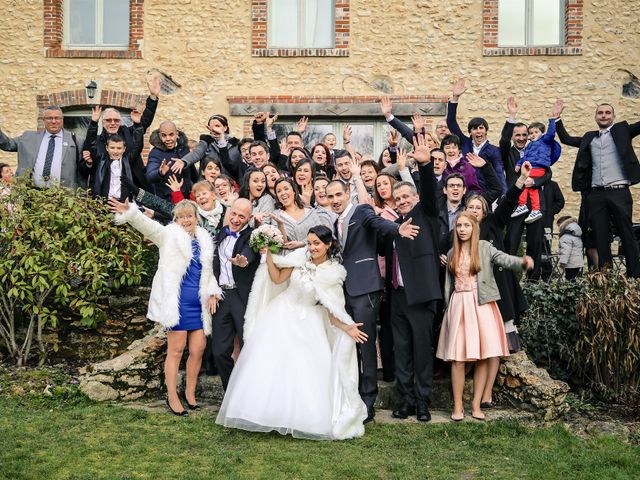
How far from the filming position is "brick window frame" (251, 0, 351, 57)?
12766 mm

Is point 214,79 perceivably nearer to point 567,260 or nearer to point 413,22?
point 413,22

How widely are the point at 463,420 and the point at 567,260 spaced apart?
3967 millimetres

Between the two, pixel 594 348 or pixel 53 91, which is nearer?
pixel 594 348

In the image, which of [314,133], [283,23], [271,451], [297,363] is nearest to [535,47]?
[314,133]

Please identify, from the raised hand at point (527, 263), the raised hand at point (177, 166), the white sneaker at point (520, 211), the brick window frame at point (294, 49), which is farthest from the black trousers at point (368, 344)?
the brick window frame at point (294, 49)

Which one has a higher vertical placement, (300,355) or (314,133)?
(314,133)

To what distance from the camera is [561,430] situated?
6102 mm

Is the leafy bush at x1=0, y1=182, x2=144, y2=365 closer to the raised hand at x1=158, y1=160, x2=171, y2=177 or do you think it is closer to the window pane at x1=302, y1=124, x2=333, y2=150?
the raised hand at x1=158, y1=160, x2=171, y2=177

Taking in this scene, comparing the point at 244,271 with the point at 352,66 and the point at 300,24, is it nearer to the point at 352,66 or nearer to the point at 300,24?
the point at 352,66

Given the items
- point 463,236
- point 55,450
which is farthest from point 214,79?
point 55,450

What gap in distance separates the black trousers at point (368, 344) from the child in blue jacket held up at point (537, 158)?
3061 mm

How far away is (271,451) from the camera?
214 inches

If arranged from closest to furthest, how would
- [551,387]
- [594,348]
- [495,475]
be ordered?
[495,475] → [551,387] → [594,348]

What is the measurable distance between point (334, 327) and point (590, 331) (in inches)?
112
